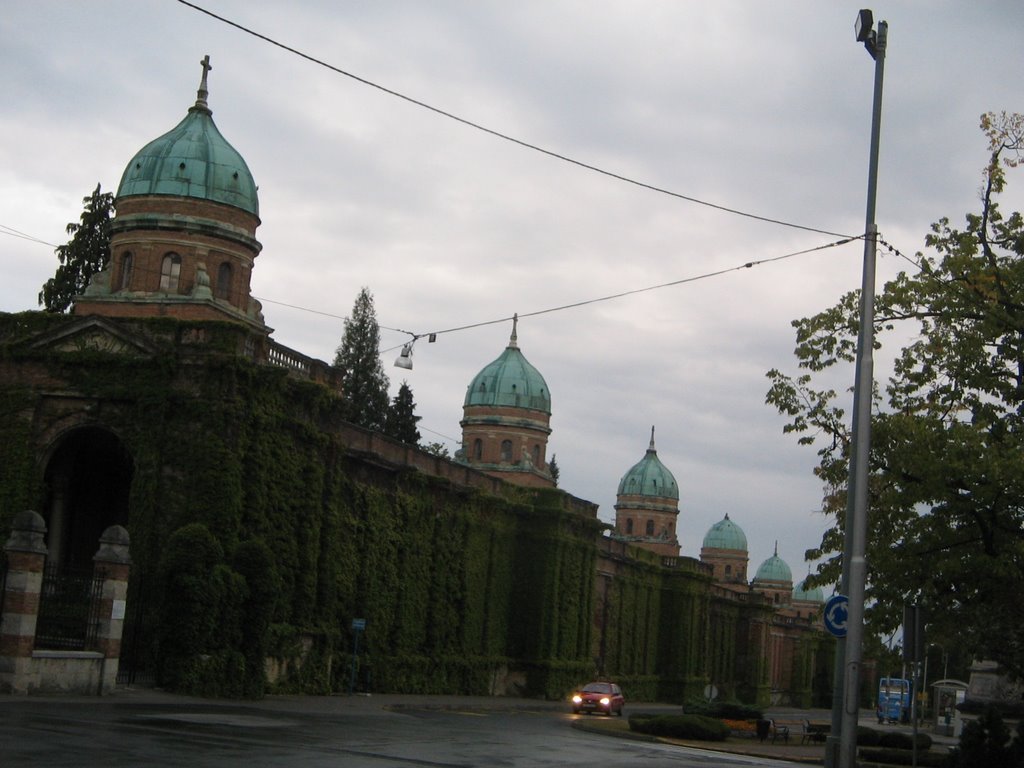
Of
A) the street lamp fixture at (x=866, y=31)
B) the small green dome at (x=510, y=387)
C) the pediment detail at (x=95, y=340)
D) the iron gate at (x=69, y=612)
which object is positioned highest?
the small green dome at (x=510, y=387)

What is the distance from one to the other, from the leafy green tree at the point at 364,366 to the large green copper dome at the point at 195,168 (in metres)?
34.2

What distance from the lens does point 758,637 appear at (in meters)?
112

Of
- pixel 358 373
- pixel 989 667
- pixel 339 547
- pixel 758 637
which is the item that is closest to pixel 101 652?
pixel 339 547

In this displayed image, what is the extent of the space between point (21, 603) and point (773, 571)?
420 feet

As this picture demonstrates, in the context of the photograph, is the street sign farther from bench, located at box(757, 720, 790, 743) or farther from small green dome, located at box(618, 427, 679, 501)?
small green dome, located at box(618, 427, 679, 501)

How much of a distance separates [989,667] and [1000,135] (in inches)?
833

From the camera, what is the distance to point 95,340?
38812 millimetres

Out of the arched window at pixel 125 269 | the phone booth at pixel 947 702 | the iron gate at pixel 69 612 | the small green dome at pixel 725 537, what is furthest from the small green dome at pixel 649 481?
the iron gate at pixel 69 612

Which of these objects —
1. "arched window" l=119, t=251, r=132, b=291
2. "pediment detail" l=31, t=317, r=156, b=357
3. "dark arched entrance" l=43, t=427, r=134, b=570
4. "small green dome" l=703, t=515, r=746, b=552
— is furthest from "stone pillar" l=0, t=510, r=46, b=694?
"small green dome" l=703, t=515, r=746, b=552

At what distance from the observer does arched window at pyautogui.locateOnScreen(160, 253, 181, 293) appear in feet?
157

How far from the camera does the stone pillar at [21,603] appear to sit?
27797 millimetres

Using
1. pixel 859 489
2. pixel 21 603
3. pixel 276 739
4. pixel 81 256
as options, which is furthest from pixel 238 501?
pixel 81 256

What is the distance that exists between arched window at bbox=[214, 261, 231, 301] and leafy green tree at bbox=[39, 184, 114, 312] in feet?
52.3

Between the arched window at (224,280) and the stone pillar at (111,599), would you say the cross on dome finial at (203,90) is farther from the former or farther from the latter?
the stone pillar at (111,599)
